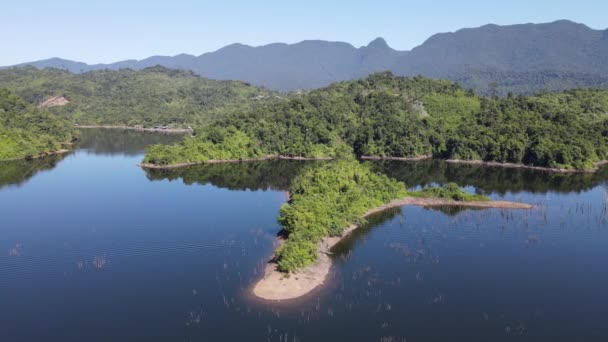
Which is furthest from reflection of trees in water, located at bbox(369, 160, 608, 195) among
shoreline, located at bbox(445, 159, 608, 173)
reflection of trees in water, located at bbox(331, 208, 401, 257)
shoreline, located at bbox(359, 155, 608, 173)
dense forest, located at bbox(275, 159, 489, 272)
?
reflection of trees in water, located at bbox(331, 208, 401, 257)

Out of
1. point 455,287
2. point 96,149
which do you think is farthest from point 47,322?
point 96,149

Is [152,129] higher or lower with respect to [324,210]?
higher

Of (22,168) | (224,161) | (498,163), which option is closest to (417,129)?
(498,163)

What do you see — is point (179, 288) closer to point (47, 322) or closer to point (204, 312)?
point (204, 312)

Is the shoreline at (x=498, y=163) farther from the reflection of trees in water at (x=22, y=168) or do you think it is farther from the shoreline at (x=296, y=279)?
the reflection of trees in water at (x=22, y=168)

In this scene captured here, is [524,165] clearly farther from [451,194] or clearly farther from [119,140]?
[119,140]

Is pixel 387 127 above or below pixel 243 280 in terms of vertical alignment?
above

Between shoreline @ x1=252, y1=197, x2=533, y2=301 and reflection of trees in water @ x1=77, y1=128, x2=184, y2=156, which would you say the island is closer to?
shoreline @ x1=252, y1=197, x2=533, y2=301

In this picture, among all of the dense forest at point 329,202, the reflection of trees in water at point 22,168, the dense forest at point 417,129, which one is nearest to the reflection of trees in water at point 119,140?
the reflection of trees in water at point 22,168
